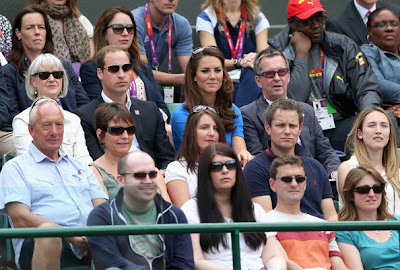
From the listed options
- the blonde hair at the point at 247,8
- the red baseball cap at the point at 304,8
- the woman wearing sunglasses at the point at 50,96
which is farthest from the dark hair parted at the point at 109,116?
the blonde hair at the point at 247,8

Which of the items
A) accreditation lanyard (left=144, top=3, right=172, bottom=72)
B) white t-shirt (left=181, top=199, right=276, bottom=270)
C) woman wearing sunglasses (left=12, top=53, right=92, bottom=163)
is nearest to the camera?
white t-shirt (left=181, top=199, right=276, bottom=270)

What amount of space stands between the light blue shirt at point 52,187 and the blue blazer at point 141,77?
177 centimetres

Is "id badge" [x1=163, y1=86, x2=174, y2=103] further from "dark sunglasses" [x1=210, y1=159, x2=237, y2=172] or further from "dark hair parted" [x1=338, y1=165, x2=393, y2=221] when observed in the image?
"dark sunglasses" [x1=210, y1=159, x2=237, y2=172]

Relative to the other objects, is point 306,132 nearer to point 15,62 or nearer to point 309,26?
point 309,26

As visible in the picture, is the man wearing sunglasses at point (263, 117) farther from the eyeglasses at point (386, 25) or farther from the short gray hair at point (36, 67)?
the eyeglasses at point (386, 25)

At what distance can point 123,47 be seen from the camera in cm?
778

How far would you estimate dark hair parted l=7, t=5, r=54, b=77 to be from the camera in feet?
24.3

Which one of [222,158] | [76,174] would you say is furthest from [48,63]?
[222,158]

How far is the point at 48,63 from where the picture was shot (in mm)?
6969

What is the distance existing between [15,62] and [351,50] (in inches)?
125

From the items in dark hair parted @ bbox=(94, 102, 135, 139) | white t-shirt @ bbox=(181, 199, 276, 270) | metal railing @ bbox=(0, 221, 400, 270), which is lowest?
white t-shirt @ bbox=(181, 199, 276, 270)

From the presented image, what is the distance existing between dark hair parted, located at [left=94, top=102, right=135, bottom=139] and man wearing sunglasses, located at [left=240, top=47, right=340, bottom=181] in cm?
128

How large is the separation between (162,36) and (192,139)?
2632 millimetres

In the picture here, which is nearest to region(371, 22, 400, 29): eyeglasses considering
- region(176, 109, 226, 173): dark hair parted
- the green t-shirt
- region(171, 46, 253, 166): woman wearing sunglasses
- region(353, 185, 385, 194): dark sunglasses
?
region(171, 46, 253, 166): woman wearing sunglasses
